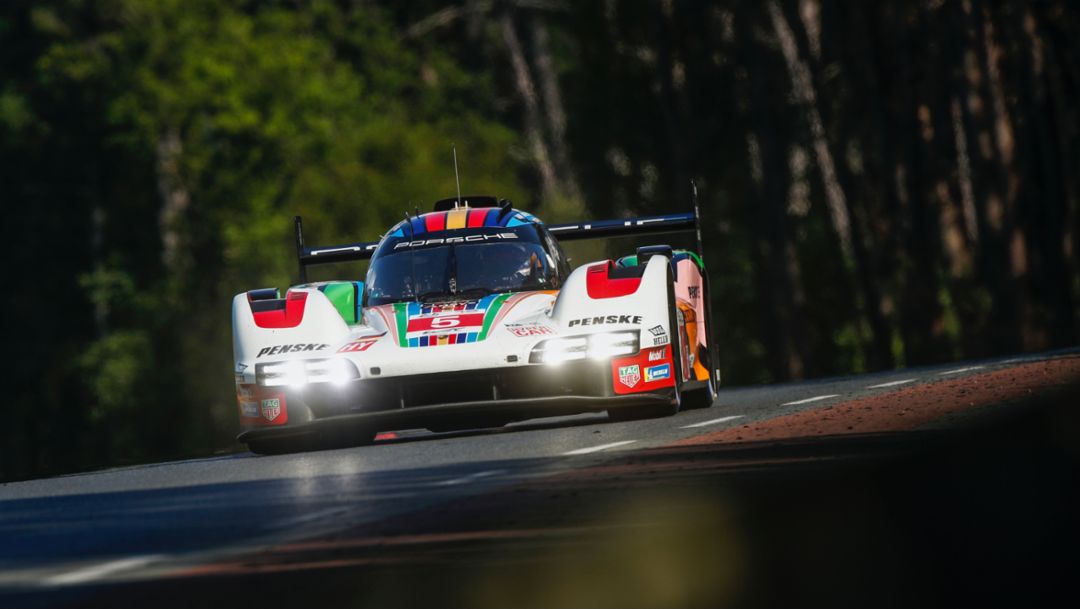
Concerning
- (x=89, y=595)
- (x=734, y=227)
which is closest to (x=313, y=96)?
(x=734, y=227)

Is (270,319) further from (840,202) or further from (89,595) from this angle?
(840,202)

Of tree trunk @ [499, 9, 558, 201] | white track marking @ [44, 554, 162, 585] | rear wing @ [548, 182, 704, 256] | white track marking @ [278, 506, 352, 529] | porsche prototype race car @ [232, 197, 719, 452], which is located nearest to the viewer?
white track marking @ [44, 554, 162, 585]

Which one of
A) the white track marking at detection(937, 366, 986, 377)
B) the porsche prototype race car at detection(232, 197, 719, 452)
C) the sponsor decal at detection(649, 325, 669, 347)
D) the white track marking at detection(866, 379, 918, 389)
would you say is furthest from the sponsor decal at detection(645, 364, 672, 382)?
the white track marking at detection(937, 366, 986, 377)

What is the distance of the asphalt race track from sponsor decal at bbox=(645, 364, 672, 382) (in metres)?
0.43

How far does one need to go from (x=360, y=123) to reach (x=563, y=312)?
47.3 meters

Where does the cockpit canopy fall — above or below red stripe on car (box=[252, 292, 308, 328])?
above

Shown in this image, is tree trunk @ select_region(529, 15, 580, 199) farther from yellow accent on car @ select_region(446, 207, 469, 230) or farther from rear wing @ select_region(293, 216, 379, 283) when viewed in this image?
yellow accent on car @ select_region(446, 207, 469, 230)

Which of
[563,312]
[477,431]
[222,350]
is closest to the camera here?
[563,312]

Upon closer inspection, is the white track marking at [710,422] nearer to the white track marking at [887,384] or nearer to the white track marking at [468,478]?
the white track marking at [468,478]

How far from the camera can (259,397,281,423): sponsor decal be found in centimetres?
1484

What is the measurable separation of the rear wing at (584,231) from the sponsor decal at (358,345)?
309 centimetres

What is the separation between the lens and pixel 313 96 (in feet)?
187

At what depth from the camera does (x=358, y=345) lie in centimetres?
1486

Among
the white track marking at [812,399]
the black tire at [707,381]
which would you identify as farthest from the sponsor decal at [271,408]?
the white track marking at [812,399]
